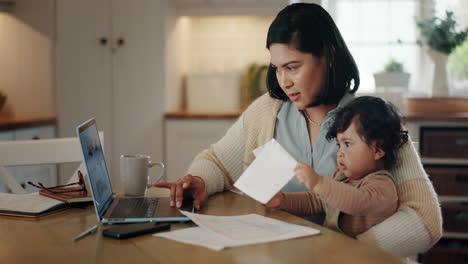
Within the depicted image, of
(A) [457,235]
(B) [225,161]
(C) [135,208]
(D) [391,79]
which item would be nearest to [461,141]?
(A) [457,235]

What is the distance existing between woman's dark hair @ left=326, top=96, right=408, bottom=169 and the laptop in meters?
0.46

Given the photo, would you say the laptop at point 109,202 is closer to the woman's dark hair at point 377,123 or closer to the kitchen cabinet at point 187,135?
the woman's dark hair at point 377,123

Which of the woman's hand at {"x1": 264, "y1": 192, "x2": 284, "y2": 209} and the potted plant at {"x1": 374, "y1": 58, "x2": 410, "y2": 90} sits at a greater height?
the potted plant at {"x1": 374, "y1": 58, "x2": 410, "y2": 90}

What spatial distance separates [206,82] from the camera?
395 centimetres

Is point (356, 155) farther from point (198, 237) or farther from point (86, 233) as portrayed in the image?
point (86, 233)

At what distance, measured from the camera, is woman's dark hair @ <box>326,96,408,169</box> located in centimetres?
142

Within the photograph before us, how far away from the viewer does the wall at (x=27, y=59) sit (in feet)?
12.1

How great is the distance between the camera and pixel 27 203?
4.99 feet

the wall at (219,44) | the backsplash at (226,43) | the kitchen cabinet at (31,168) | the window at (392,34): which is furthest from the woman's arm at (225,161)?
the window at (392,34)

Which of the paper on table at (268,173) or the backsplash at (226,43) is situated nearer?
the paper on table at (268,173)

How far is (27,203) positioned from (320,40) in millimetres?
913

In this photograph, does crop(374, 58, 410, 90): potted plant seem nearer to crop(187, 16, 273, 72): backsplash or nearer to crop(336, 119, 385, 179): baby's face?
crop(187, 16, 273, 72): backsplash

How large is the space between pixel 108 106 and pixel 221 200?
2211 millimetres

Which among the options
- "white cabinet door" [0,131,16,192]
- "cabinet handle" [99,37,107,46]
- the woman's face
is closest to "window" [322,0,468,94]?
"cabinet handle" [99,37,107,46]
